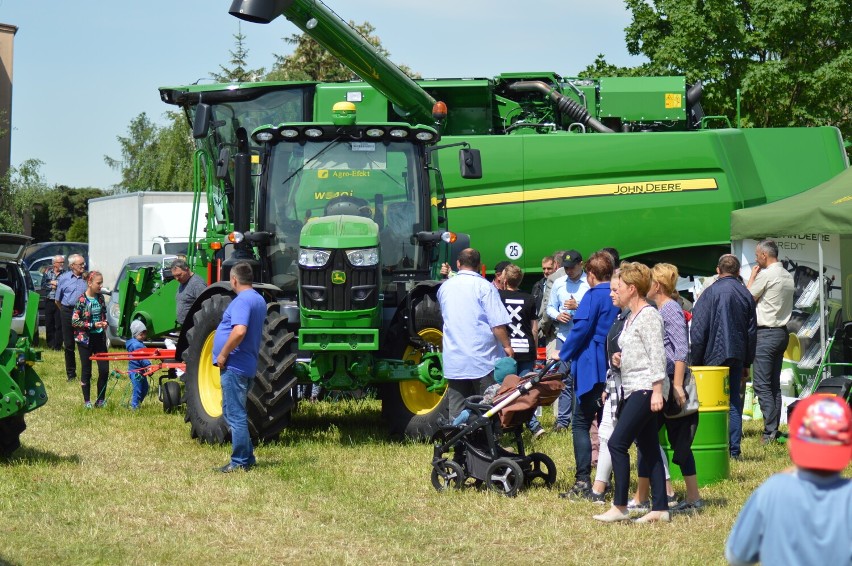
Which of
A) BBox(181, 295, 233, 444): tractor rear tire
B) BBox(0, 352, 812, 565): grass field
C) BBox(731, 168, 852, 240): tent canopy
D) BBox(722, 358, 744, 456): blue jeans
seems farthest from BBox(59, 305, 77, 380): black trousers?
BBox(722, 358, 744, 456): blue jeans

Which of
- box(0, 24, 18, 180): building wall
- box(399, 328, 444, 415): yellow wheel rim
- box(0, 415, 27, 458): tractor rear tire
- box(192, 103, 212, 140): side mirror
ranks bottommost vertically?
box(0, 415, 27, 458): tractor rear tire

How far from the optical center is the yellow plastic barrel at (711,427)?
347 inches

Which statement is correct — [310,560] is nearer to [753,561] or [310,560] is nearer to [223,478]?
[223,478]

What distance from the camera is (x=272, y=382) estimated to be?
1017cm

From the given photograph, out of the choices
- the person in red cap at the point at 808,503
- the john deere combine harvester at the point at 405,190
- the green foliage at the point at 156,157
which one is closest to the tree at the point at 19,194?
the green foliage at the point at 156,157

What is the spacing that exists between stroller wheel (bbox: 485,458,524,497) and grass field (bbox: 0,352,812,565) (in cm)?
12

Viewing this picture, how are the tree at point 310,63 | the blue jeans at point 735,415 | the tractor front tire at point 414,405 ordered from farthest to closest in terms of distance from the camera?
the tree at point 310,63, the tractor front tire at point 414,405, the blue jeans at point 735,415

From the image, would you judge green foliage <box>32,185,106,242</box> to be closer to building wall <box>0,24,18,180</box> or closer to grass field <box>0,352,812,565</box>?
building wall <box>0,24,18,180</box>

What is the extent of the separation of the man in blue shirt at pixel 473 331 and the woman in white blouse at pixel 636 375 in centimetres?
189

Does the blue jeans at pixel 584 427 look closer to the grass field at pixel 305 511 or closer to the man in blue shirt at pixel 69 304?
the grass field at pixel 305 511

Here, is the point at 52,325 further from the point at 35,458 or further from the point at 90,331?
the point at 35,458

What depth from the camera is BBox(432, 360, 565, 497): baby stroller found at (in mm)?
8648

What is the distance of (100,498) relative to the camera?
845 cm

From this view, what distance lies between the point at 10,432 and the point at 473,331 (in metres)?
3.81
